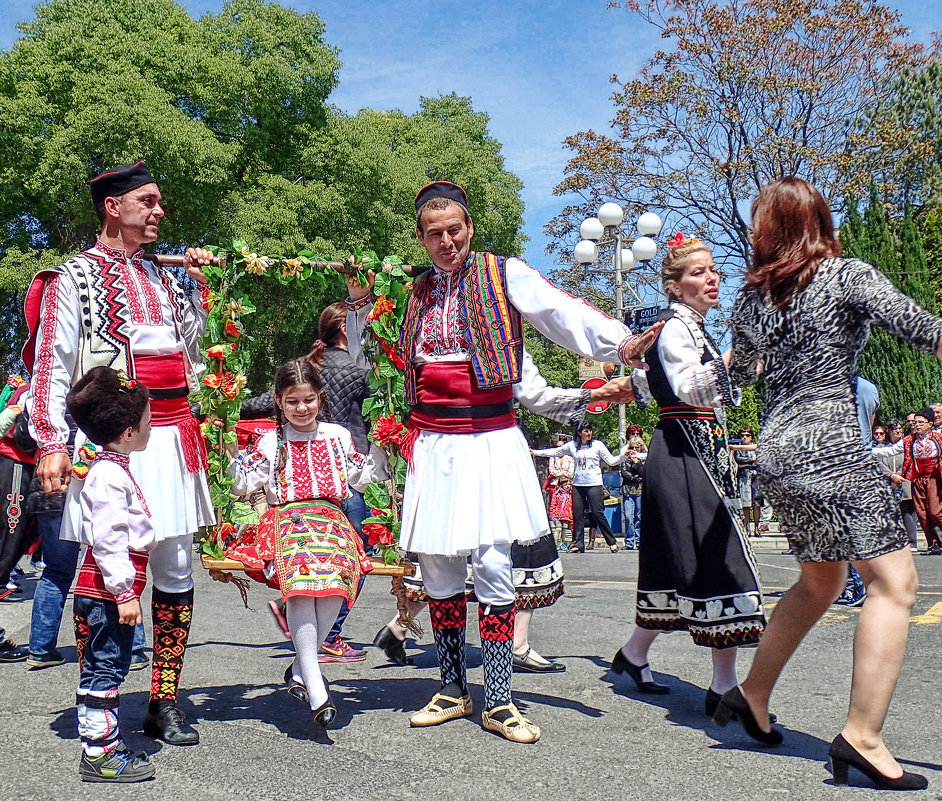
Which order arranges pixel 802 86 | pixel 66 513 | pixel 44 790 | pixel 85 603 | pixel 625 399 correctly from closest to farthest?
pixel 44 790, pixel 85 603, pixel 66 513, pixel 625 399, pixel 802 86

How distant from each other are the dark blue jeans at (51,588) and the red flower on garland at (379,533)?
5.61ft

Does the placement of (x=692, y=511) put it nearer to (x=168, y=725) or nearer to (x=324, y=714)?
(x=324, y=714)

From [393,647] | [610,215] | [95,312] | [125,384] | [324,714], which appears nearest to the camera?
[125,384]

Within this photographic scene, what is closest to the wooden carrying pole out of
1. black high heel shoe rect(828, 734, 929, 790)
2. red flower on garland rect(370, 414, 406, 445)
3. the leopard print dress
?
red flower on garland rect(370, 414, 406, 445)

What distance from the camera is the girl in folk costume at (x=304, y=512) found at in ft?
14.1

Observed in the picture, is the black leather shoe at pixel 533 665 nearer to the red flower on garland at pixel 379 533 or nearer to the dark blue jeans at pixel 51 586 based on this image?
the red flower on garland at pixel 379 533

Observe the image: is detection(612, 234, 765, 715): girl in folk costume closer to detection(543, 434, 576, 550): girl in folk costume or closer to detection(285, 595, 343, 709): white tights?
detection(285, 595, 343, 709): white tights

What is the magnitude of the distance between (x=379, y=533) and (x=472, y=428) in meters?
0.80

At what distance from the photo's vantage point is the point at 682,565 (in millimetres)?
4512

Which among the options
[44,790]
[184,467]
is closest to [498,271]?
[184,467]

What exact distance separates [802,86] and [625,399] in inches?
833

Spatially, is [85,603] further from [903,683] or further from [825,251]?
[903,683]

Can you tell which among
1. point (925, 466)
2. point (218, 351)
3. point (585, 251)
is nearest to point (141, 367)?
point (218, 351)

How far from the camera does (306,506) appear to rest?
4.55 meters
